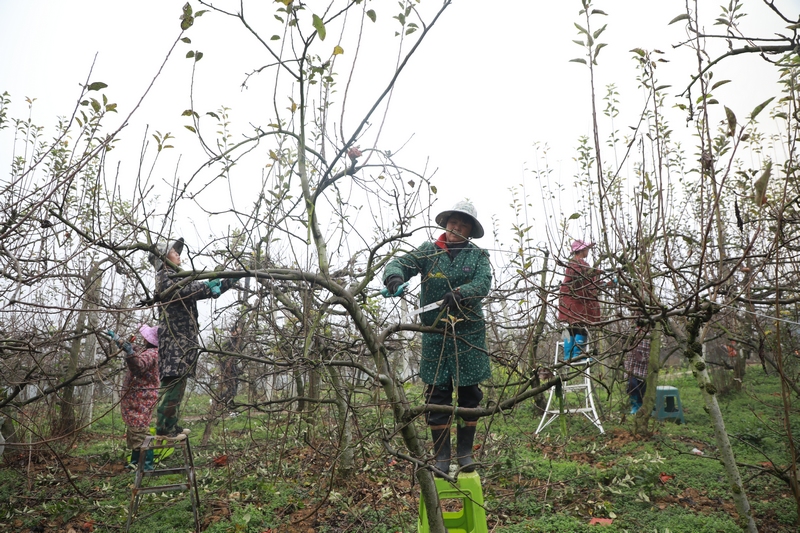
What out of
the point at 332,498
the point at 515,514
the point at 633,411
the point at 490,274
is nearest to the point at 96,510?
the point at 332,498

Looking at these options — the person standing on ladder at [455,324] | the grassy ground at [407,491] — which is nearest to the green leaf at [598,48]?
the person standing on ladder at [455,324]

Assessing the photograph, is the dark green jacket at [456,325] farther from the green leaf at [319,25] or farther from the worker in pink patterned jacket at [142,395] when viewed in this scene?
the worker in pink patterned jacket at [142,395]

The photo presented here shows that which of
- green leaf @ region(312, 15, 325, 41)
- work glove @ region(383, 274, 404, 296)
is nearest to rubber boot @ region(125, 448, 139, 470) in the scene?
work glove @ region(383, 274, 404, 296)

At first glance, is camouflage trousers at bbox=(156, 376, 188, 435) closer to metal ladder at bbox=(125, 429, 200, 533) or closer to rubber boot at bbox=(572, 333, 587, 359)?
metal ladder at bbox=(125, 429, 200, 533)

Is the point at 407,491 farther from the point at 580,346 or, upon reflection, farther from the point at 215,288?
the point at 215,288

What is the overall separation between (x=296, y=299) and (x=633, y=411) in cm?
440

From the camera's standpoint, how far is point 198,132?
2141 mm

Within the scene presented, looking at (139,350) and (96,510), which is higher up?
(139,350)

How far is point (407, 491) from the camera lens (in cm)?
388

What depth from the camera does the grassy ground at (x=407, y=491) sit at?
10.7 ft

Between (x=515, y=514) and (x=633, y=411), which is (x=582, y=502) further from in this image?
(x=633, y=411)

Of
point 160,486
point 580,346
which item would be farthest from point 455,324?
point 160,486

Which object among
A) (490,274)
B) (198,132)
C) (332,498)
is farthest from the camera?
(332,498)

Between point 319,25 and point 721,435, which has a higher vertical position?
point 319,25
